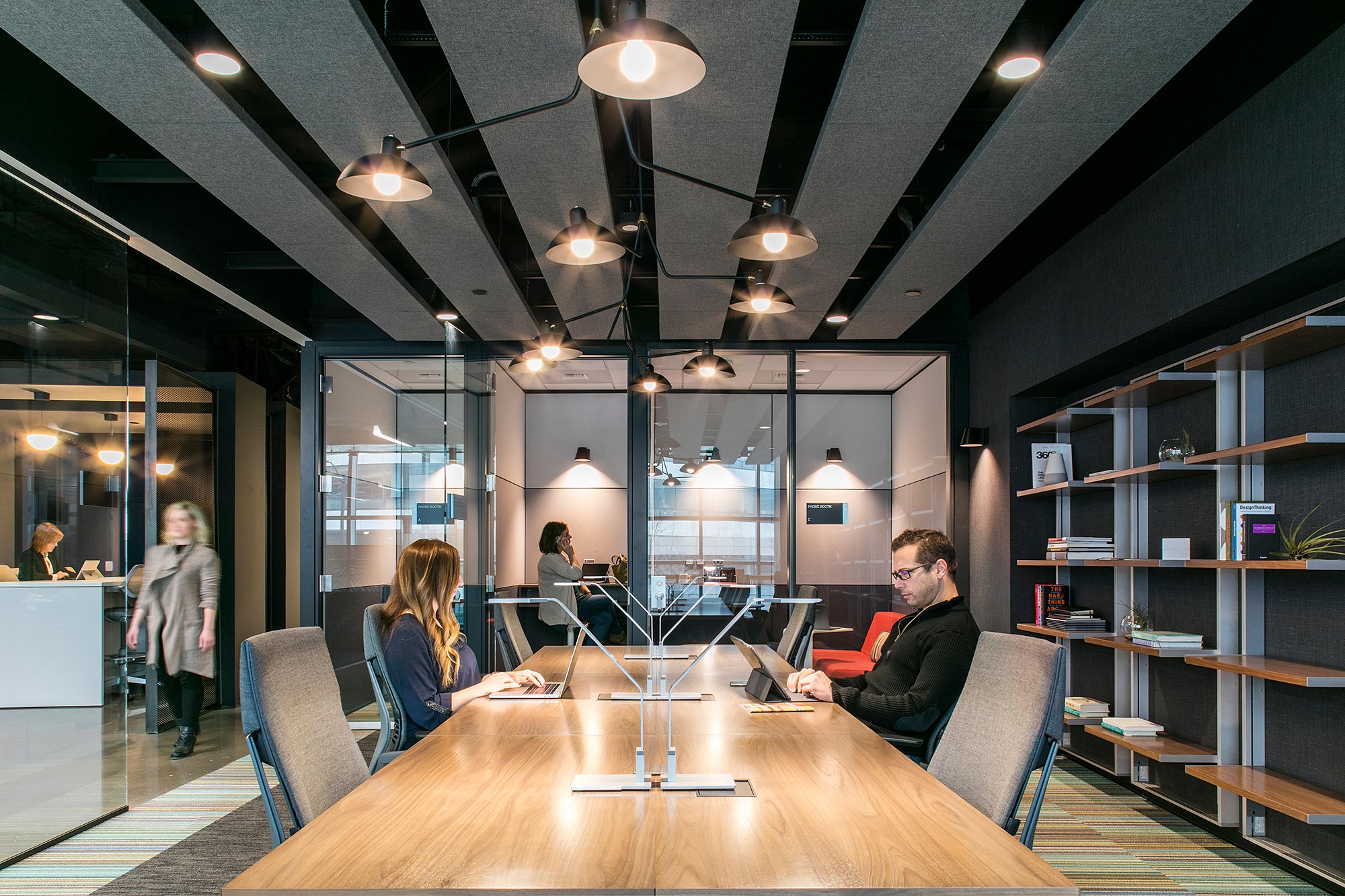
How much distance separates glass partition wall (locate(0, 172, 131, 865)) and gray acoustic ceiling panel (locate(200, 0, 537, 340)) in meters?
1.27

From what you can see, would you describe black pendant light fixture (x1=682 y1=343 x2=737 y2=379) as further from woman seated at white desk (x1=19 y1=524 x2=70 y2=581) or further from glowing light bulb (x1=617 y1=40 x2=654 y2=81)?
glowing light bulb (x1=617 y1=40 x2=654 y2=81)

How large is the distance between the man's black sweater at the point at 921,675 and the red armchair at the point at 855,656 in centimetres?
292

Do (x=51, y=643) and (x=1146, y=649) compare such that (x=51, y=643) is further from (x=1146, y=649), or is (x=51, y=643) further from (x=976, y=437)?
(x=976, y=437)

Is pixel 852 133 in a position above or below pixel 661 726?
above

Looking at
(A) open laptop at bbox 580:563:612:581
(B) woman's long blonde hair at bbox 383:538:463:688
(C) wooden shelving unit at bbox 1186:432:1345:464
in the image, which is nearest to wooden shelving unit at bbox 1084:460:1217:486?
(C) wooden shelving unit at bbox 1186:432:1345:464

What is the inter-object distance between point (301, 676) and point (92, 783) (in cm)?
275

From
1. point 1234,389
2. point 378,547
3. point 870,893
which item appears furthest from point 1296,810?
point 378,547

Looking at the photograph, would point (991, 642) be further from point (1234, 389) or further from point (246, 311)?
point (246, 311)

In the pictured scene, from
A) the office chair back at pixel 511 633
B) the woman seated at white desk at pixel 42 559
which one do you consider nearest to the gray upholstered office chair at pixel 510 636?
the office chair back at pixel 511 633

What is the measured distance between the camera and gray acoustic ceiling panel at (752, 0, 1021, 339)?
2.88m

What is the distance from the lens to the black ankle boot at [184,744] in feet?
19.0

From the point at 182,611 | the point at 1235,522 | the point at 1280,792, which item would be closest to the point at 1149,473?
the point at 1235,522

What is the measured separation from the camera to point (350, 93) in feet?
11.1

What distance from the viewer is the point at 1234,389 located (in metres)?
4.23
